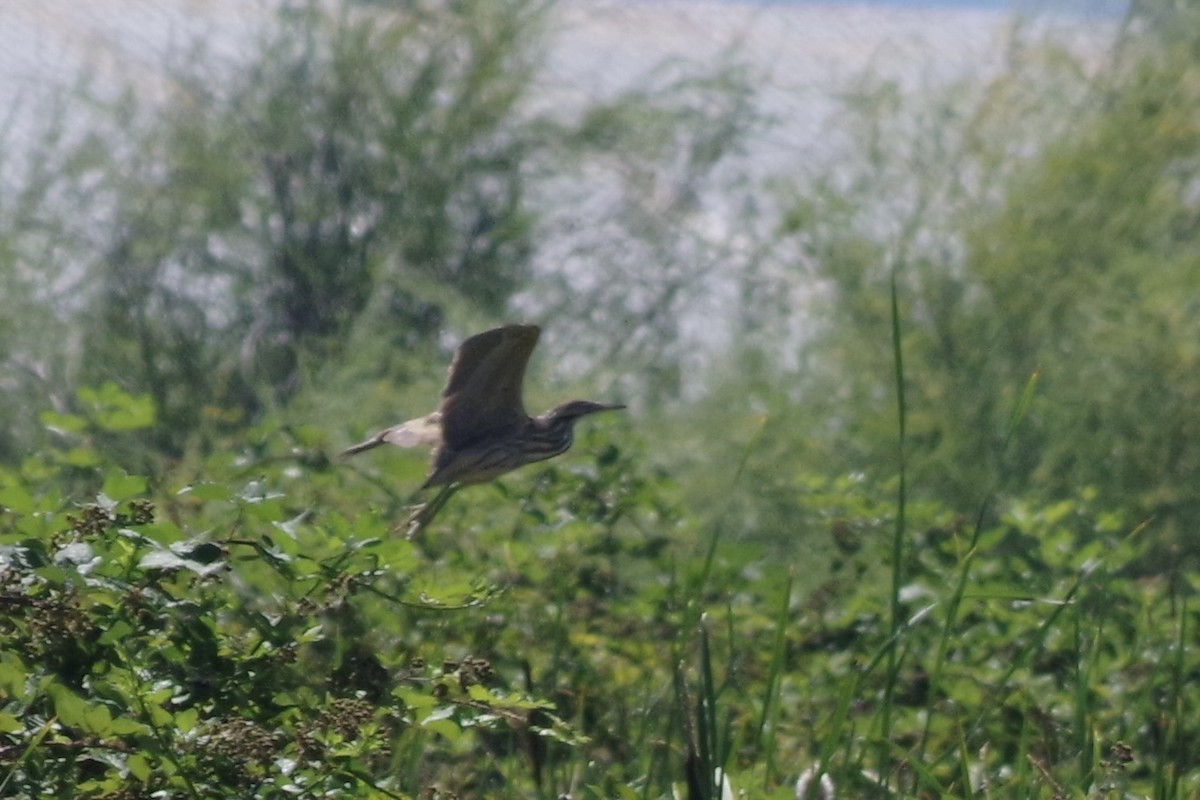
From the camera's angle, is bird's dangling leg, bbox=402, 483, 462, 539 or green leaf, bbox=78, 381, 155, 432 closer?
green leaf, bbox=78, 381, 155, 432

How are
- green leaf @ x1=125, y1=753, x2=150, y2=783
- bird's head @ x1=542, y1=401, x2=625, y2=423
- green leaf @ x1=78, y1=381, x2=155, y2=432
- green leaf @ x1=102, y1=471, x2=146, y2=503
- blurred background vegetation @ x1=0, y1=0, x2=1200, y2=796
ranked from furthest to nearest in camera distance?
blurred background vegetation @ x1=0, y1=0, x2=1200, y2=796
bird's head @ x1=542, y1=401, x2=625, y2=423
green leaf @ x1=78, y1=381, x2=155, y2=432
green leaf @ x1=102, y1=471, x2=146, y2=503
green leaf @ x1=125, y1=753, x2=150, y2=783

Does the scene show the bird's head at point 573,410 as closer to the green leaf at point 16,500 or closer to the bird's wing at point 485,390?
the bird's wing at point 485,390

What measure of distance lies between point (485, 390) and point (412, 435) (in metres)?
0.17

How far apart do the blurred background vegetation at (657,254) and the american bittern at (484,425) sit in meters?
1.36

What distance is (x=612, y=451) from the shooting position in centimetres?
389

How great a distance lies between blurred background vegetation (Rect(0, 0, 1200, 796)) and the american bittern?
1360 millimetres

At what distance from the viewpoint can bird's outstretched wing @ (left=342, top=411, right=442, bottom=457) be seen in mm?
3410

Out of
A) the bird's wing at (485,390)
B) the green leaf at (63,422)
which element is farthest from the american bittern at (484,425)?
the green leaf at (63,422)

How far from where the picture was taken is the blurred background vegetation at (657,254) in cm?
551

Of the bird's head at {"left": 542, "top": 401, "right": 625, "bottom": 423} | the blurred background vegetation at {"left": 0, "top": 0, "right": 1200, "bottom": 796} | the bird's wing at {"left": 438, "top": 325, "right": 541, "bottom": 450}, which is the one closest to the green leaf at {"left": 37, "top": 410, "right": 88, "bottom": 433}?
the bird's wing at {"left": 438, "top": 325, "right": 541, "bottom": 450}

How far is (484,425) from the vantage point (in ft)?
11.7

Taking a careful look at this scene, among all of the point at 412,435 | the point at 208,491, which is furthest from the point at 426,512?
the point at 208,491

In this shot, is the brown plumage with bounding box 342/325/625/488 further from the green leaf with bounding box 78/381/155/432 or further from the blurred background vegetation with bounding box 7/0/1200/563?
the blurred background vegetation with bounding box 7/0/1200/563

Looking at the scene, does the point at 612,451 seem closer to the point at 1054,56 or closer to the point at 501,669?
the point at 501,669
